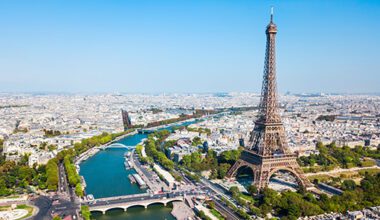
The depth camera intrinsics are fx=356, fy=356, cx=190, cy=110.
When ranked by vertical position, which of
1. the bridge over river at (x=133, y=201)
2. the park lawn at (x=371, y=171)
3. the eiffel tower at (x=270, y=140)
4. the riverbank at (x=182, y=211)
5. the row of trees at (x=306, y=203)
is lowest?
the park lawn at (x=371, y=171)

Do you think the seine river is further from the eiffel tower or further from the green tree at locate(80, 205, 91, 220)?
the eiffel tower

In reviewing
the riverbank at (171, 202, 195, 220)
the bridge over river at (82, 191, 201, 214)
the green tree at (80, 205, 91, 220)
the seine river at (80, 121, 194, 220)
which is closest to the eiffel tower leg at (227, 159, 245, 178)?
the bridge over river at (82, 191, 201, 214)

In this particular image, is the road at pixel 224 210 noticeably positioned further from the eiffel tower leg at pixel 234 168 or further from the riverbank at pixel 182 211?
the eiffel tower leg at pixel 234 168

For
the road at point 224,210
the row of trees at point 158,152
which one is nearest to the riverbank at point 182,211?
the road at point 224,210

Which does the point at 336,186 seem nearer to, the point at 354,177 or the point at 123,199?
the point at 354,177

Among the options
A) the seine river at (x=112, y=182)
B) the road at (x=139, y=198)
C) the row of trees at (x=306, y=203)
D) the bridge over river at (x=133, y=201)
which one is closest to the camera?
the row of trees at (x=306, y=203)

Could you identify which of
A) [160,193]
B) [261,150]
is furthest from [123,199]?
[261,150]

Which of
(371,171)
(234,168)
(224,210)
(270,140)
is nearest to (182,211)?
(224,210)

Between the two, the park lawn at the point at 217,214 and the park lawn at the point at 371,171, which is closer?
the park lawn at the point at 217,214
